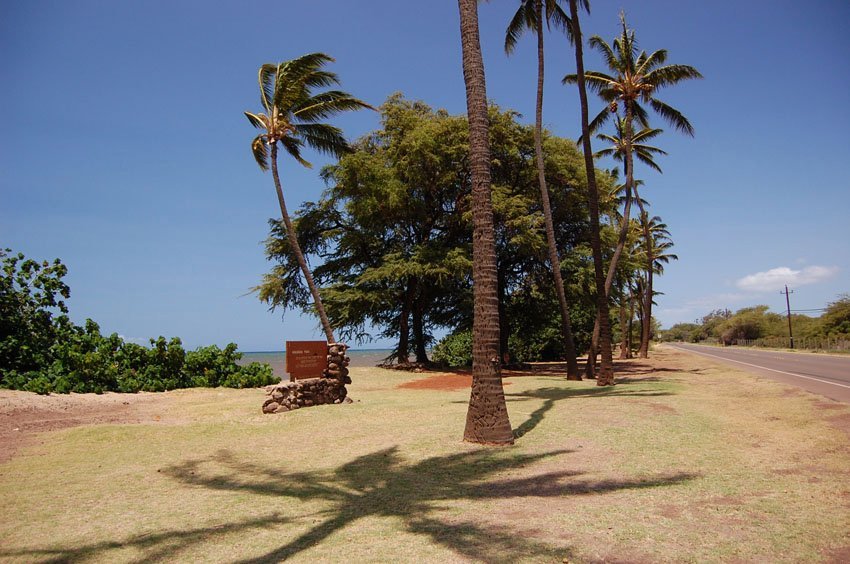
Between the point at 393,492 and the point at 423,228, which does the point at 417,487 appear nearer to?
the point at 393,492

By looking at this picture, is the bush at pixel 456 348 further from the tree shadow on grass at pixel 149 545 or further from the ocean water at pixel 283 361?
the tree shadow on grass at pixel 149 545

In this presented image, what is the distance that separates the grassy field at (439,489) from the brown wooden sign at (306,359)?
2119 mm

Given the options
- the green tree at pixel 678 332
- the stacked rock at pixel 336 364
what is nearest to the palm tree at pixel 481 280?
the stacked rock at pixel 336 364

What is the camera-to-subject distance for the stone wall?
12.9m

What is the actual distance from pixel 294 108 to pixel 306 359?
422 inches

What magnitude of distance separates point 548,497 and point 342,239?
23225mm

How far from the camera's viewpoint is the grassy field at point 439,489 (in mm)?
4547

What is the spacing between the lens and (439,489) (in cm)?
634

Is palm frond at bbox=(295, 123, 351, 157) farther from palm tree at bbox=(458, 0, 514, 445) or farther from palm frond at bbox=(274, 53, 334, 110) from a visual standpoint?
palm tree at bbox=(458, 0, 514, 445)

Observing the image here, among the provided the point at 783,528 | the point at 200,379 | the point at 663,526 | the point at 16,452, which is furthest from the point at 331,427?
the point at 200,379

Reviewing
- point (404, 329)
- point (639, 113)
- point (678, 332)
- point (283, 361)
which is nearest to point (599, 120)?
point (639, 113)

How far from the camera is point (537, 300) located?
30.4m

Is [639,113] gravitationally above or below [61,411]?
above

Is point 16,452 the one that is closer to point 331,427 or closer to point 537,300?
point 331,427
